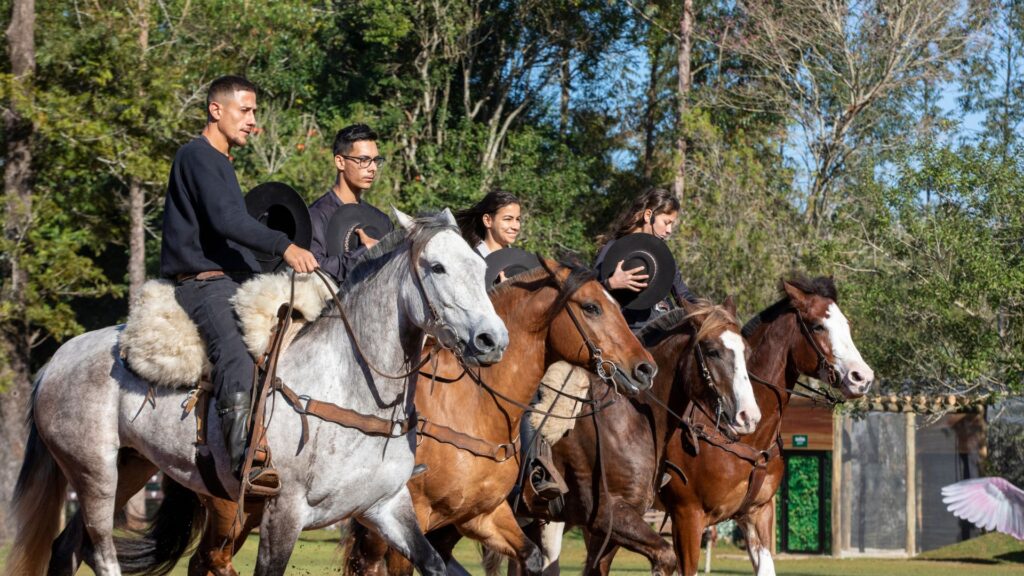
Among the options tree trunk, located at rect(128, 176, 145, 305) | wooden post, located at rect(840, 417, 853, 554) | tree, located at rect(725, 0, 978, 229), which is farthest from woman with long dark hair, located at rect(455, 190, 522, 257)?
tree, located at rect(725, 0, 978, 229)

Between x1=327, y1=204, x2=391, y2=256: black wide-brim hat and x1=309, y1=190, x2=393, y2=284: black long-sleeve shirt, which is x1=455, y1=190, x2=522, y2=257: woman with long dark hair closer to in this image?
x1=309, y1=190, x2=393, y2=284: black long-sleeve shirt

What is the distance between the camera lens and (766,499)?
11.1 m

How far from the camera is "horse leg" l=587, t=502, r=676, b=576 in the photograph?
30.0 ft

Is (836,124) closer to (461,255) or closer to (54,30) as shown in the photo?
(54,30)

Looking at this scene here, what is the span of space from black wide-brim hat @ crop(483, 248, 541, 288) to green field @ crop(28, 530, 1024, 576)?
771cm

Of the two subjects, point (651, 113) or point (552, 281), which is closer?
point (552, 281)

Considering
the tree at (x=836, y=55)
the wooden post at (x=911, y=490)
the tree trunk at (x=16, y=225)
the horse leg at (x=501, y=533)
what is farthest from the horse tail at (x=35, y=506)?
the tree at (x=836, y=55)

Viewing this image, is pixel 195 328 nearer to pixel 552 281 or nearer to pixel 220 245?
pixel 220 245

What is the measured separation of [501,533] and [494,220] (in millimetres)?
2811

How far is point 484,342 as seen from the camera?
6.57m

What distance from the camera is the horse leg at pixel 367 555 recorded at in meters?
8.27

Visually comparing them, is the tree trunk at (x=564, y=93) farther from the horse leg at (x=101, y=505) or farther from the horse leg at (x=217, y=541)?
the horse leg at (x=101, y=505)

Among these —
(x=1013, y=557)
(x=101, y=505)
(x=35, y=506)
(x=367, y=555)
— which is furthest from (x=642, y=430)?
(x=1013, y=557)

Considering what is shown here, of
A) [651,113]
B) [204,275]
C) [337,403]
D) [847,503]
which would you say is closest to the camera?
[337,403]
